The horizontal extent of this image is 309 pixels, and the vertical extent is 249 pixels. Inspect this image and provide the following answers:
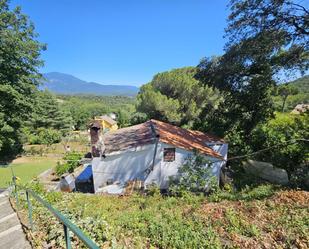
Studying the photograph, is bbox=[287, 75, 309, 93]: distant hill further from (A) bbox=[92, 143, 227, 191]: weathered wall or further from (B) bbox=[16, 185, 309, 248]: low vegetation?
(B) bbox=[16, 185, 309, 248]: low vegetation

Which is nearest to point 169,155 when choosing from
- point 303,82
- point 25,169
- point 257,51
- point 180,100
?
point 257,51

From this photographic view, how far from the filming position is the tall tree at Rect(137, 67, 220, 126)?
81.9ft

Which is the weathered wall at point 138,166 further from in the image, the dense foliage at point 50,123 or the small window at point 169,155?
the dense foliage at point 50,123

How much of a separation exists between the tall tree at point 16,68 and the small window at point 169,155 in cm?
1176

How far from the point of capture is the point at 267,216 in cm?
673

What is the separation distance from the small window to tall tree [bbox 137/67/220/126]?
11.4m

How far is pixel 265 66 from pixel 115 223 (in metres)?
11.1

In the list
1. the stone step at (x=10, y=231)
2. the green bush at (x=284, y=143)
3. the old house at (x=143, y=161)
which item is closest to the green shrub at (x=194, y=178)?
the old house at (x=143, y=161)

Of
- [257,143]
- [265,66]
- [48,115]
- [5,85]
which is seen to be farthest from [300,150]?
[48,115]

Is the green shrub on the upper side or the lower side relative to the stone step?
lower

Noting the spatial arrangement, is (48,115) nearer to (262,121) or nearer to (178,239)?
(262,121)

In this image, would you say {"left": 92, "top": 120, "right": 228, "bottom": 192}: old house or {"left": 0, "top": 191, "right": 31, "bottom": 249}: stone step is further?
{"left": 92, "top": 120, "right": 228, "bottom": 192}: old house

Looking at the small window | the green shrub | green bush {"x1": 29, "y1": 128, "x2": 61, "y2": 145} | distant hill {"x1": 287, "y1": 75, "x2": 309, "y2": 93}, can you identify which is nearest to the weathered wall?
the small window

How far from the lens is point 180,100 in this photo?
84.9 feet
